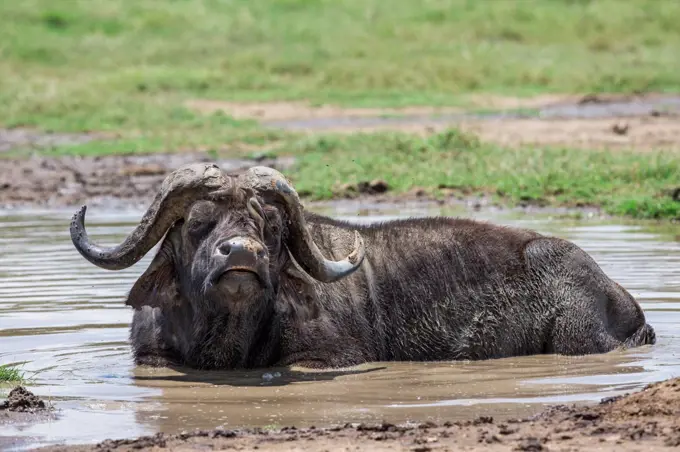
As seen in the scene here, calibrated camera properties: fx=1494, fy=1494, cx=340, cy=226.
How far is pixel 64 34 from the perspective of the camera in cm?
3425

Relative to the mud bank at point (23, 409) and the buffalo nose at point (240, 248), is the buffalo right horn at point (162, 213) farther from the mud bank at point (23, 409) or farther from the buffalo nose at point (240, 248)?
the mud bank at point (23, 409)

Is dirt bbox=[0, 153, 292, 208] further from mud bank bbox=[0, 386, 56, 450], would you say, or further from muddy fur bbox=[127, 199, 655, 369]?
mud bank bbox=[0, 386, 56, 450]

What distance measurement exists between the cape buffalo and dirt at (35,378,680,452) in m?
1.65

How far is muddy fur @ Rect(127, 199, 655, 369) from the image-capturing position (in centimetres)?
873

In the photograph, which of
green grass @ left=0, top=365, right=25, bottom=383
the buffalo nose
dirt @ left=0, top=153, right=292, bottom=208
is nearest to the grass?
dirt @ left=0, top=153, right=292, bottom=208

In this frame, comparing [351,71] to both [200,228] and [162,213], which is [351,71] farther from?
[200,228]

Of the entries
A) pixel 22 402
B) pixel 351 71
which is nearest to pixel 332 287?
pixel 22 402

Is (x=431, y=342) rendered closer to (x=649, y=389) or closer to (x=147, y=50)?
(x=649, y=389)

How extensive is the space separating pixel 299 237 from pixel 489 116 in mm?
15909

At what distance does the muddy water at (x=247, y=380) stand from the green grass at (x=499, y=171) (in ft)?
13.0

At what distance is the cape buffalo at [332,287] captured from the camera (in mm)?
8578

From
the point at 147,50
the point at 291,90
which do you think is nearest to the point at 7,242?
the point at 291,90

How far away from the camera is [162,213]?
8719mm

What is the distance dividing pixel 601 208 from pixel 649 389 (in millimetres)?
8792
